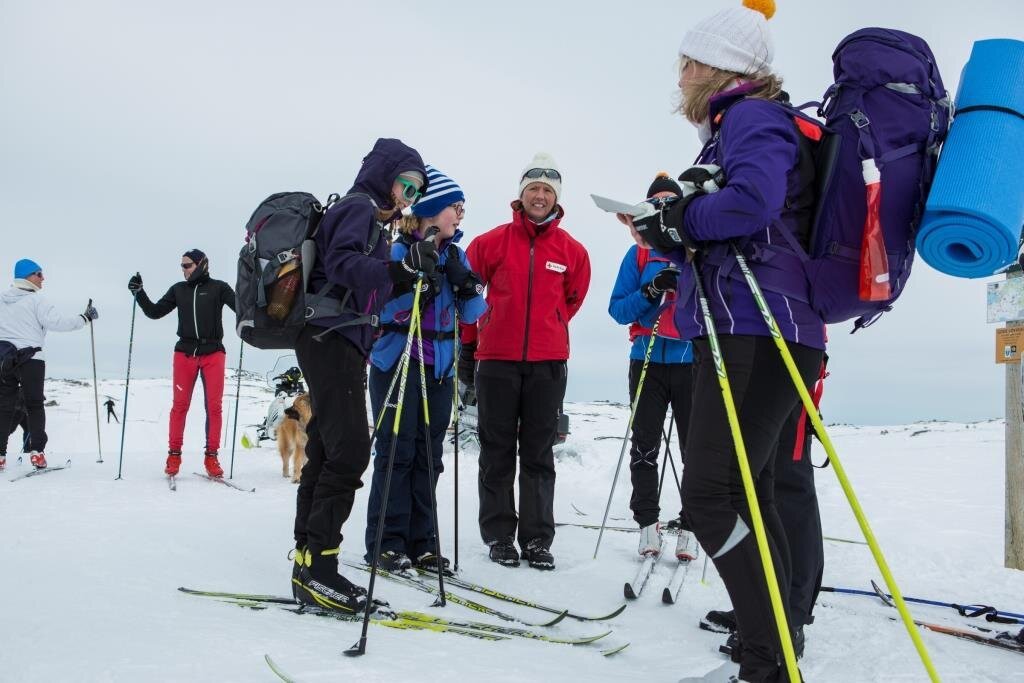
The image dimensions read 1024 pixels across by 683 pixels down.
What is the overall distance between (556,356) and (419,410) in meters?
1.03

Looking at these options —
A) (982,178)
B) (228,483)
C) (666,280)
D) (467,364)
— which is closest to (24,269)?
(228,483)

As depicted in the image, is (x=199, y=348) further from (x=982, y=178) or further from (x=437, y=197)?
(x=982, y=178)

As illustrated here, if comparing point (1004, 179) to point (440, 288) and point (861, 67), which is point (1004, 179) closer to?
point (861, 67)

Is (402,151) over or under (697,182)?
over

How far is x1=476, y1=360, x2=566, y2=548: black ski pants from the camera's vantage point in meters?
4.68

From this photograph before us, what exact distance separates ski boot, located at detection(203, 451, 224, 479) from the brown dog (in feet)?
2.64

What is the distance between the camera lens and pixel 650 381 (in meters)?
4.89

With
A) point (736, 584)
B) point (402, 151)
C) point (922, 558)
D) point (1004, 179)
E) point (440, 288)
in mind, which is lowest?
point (922, 558)

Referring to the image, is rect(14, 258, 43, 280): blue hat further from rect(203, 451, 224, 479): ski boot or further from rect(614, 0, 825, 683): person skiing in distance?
rect(614, 0, 825, 683): person skiing in distance

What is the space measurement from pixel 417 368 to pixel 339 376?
1.15 m

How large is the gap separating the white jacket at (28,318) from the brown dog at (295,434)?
316 centimetres

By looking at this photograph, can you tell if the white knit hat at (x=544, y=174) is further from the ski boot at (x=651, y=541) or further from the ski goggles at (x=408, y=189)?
the ski boot at (x=651, y=541)

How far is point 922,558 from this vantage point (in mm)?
4816

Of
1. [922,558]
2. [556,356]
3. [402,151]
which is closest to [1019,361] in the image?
[922,558]
